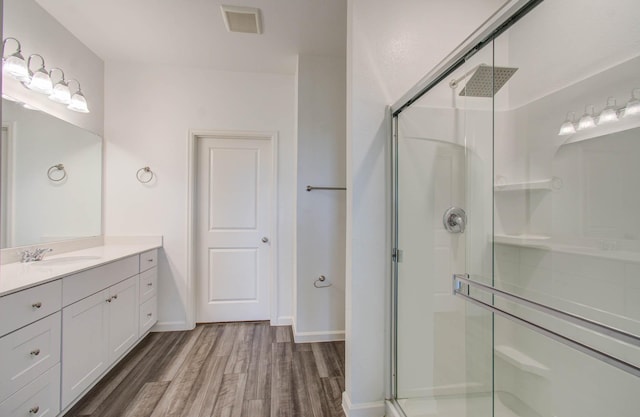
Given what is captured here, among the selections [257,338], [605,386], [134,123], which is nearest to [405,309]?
[605,386]

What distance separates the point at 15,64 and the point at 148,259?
5.29 feet

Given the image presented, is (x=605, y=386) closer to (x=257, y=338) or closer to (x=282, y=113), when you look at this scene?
(x=257, y=338)

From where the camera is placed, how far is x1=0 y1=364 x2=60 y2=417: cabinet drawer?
137 cm

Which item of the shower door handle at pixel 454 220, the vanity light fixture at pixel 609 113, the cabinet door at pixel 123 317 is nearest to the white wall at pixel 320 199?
the shower door handle at pixel 454 220

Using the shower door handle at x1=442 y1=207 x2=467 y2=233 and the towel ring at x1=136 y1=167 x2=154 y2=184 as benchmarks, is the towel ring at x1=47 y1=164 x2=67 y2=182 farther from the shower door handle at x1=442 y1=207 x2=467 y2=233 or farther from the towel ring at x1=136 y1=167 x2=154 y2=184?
the shower door handle at x1=442 y1=207 x2=467 y2=233

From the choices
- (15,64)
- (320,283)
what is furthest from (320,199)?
(15,64)

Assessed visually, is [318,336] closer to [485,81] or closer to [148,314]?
[148,314]

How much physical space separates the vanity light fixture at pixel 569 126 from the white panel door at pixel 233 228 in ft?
7.76

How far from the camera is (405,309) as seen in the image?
1737mm

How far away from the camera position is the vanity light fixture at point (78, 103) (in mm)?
2379

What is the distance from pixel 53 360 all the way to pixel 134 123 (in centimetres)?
212

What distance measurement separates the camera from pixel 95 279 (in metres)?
1.94

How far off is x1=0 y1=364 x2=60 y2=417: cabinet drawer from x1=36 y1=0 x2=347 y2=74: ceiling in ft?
7.79

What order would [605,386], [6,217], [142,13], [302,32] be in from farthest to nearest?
[302,32]
[142,13]
[6,217]
[605,386]
